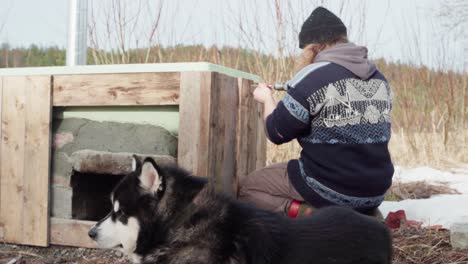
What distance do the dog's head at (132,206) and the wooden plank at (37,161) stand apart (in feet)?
5.58

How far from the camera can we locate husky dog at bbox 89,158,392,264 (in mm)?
2859

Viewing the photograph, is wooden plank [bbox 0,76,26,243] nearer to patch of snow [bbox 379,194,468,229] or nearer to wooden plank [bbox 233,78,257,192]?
wooden plank [bbox 233,78,257,192]

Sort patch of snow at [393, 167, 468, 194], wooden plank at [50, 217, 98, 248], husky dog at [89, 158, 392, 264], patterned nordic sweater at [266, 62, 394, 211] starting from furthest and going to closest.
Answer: patch of snow at [393, 167, 468, 194] < wooden plank at [50, 217, 98, 248] < patterned nordic sweater at [266, 62, 394, 211] < husky dog at [89, 158, 392, 264]

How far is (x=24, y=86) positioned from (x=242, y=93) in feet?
5.61

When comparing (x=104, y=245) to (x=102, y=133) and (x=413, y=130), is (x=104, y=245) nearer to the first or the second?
(x=102, y=133)

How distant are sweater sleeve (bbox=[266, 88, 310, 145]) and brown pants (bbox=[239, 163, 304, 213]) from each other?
298 millimetres

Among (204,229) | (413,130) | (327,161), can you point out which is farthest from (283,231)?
(413,130)

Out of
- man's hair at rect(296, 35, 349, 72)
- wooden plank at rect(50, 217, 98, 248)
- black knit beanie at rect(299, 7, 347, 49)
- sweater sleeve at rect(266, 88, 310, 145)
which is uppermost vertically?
black knit beanie at rect(299, 7, 347, 49)

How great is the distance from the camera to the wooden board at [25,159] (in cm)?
464

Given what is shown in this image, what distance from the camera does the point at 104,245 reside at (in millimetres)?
3119

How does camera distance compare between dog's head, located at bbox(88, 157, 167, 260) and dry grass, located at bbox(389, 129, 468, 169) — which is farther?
dry grass, located at bbox(389, 129, 468, 169)

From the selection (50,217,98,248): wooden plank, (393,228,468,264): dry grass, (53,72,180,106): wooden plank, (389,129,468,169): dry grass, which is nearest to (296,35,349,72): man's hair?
(53,72,180,106): wooden plank

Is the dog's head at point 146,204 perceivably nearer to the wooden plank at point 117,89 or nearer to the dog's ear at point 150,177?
the dog's ear at point 150,177

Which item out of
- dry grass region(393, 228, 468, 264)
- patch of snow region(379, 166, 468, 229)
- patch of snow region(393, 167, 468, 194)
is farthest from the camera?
patch of snow region(393, 167, 468, 194)
